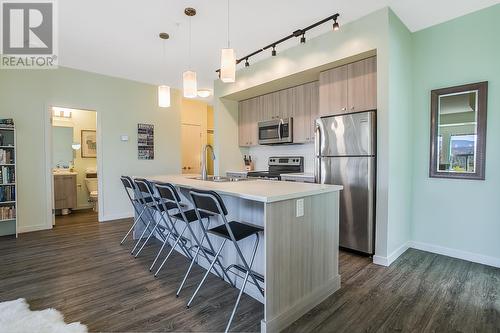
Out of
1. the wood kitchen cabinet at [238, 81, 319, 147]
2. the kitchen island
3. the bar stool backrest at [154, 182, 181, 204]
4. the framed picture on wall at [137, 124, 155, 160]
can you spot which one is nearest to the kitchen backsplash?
the wood kitchen cabinet at [238, 81, 319, 147]

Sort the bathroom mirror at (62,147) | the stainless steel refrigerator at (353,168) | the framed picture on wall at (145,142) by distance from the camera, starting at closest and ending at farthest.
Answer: the stainless steel refrigerator at (353,168) < the framed picture on wall at (145,142) < the bathroom mirror at (62,147)

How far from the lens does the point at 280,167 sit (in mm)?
4750

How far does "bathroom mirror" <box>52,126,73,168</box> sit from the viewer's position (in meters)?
5.76

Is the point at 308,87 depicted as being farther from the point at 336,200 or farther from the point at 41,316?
the point at 41,316

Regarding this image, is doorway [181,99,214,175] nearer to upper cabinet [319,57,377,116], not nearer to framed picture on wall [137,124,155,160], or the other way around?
framed picture on wall [137,124,155,160]

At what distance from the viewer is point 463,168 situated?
2.92 m

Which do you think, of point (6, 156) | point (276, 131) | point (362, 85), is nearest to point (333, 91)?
point (362, 85)

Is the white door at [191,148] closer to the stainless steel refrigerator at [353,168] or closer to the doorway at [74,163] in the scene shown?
the doorway at [74,163]

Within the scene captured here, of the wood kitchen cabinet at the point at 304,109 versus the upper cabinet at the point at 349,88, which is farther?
the wood kitchen cabinet at the point at 304,109

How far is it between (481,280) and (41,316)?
3.75 metres

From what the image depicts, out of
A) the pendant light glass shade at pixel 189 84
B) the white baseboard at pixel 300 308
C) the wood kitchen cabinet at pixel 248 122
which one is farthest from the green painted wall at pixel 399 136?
the wood kitchen cabinet at pixel 248 122

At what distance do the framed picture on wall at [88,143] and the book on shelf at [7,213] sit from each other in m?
2.45

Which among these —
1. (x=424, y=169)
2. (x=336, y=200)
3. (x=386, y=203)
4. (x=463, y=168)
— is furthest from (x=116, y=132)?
(x=463, y=168)

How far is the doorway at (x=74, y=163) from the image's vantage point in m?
5.44
